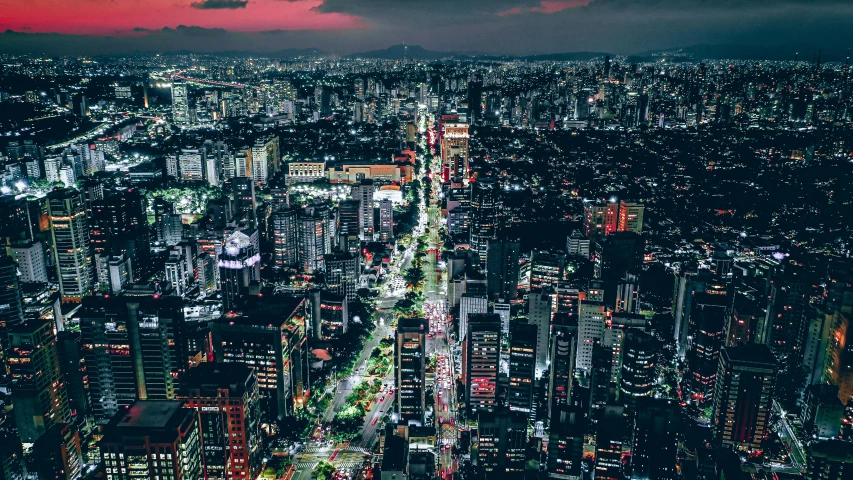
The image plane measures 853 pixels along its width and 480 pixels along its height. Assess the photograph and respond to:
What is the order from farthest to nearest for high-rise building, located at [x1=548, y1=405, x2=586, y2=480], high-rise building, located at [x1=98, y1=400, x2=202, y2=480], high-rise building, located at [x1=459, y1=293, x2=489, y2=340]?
1. high-rise building, located at [x1=459, y1=293, x2=489, y2=340]
2. high-rise building, located at [x1=548, y1=405, x2=586, y2=480]
3. high-rise building, located at [x1=98, y1=400, x2=202, y2=480]

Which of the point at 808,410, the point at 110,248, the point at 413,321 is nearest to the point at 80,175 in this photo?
the point at 110,248

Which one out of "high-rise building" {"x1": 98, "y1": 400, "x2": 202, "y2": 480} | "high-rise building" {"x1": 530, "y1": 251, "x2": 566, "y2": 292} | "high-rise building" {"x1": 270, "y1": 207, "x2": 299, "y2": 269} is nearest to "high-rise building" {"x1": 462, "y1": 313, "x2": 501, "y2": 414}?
"high-rise building" {"x1": 530, "y1": 251, "x2": 566, "y2": 292}

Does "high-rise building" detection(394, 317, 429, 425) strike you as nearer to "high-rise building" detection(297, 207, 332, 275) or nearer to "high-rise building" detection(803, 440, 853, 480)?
"high-rise building" detection(803, 440, 853, 480)

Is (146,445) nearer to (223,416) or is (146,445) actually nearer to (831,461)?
(223,416)

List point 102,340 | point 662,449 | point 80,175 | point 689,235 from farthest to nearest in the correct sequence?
1. point 80,175
2. point 689,235
3. point 102,340
4. point 662,449

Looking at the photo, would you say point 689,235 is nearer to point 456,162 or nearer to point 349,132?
point 456,162
